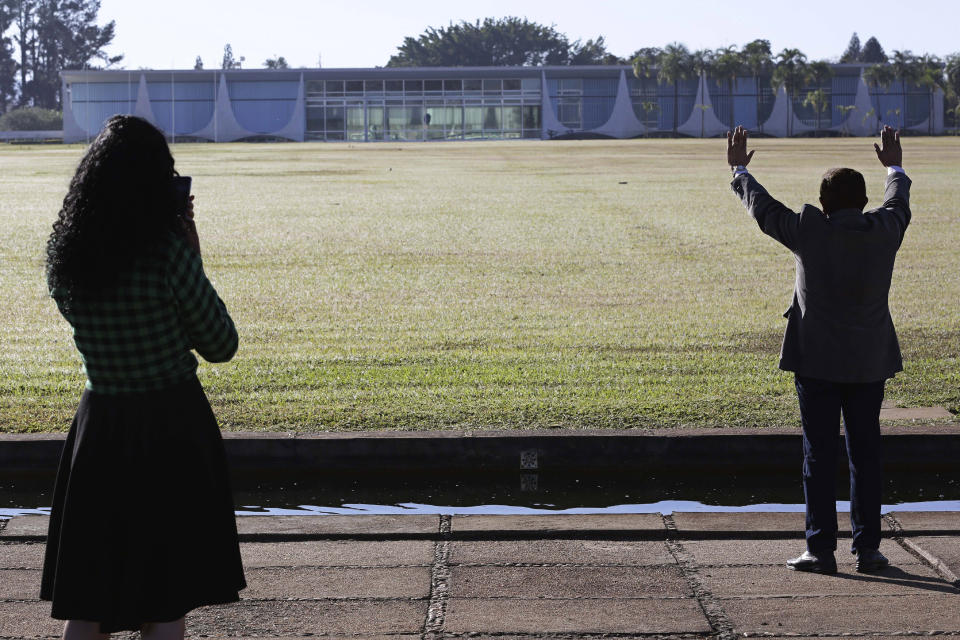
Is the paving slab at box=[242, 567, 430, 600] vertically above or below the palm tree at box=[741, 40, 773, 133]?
below

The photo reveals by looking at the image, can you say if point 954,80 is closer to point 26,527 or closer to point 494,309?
point 494,309

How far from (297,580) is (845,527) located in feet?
7.42

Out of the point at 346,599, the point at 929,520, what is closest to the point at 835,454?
the point at 929,520

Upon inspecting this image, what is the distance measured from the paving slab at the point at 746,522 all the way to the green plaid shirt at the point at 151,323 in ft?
8.10

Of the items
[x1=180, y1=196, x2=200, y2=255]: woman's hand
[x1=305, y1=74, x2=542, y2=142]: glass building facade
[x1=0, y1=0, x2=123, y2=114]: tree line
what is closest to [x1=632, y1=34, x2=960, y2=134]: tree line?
[x1=305, y1=74, x2=542, y2=142]: glass building facade

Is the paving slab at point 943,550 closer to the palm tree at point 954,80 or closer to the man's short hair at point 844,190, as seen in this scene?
the man's short hair at point 844,190

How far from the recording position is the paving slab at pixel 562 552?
455 cm

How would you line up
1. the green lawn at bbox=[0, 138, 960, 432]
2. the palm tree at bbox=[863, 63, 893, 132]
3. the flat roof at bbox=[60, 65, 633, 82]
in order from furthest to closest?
the palm tree at bbox=[863, 63, 893, 132] → the flat roof at bbox=[60, 65, 633, 82] → the green lawn at bbox=[0, 138, 960, 432]

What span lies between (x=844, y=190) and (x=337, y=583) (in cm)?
226

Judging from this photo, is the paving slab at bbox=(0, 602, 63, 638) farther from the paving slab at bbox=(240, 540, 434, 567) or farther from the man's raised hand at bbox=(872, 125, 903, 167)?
the man's raised hand at bbox=(872, 125, 903, 167)

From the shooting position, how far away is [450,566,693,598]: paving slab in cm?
416

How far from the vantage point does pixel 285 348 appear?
9680mm

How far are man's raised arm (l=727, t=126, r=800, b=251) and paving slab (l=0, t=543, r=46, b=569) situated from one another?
291 cm

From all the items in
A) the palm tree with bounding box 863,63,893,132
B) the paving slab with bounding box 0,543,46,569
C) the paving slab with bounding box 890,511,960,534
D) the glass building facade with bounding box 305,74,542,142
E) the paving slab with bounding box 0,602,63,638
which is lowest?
the paving slab with bounding box 890,511,960,534
